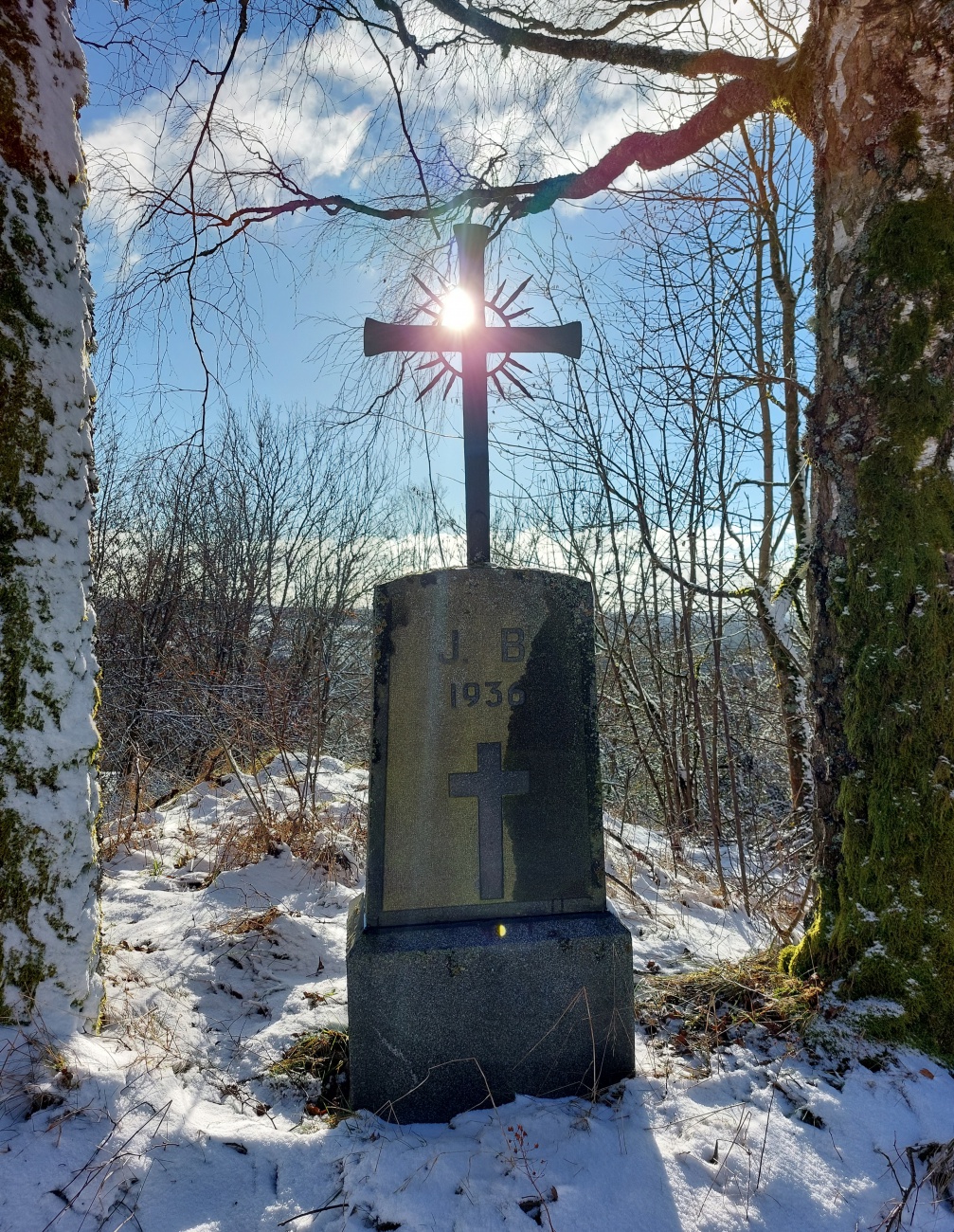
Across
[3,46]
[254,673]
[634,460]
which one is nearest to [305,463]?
[254,673]

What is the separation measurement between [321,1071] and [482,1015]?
2.18ft

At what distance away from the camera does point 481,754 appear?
2480mm

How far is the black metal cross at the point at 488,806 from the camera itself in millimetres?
2455

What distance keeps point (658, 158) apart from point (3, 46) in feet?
9.30

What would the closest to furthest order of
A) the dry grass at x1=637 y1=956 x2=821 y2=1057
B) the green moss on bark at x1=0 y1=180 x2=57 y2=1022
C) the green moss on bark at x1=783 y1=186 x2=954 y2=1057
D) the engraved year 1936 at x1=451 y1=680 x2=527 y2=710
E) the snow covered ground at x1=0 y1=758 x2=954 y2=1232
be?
1. the snow covered ground at x1=0 y1=758 x2=954 y2=1232
2. the green moss on bark at x1=0 y1=180 x2=57 y2=1022
3. the green moss on bark at x1=783 y1=186 x2=954 y2=1057
4. the dry grass at x1=637 y1=956 x2=821 y2=1057
5. the engraved year 1936 at x1=451 y1=680 x2=527 y2=710

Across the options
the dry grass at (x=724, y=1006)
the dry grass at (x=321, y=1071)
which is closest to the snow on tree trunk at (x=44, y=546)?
the dry grass at (x=321, y=1071)

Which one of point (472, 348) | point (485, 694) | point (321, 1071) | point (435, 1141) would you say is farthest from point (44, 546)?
point (435, 1141)

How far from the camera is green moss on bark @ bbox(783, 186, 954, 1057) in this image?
7.26 ft

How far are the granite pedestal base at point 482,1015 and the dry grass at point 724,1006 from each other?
297 mm

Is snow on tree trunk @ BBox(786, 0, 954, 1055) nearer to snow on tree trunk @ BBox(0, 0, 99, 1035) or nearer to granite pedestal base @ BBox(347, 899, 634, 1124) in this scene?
granite pedestal base @ BBox(347, 899, 634, 1124)

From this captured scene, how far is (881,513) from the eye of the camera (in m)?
2.35

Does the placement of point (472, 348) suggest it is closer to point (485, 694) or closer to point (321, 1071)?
point (485, 694)

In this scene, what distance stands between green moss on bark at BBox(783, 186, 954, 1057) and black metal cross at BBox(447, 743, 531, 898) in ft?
3.85

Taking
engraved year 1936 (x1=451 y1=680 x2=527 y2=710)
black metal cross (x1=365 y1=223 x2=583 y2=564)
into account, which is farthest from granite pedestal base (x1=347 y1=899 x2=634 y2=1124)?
black metal cross (x1=365 y1=223 x2=583 y2=564)
